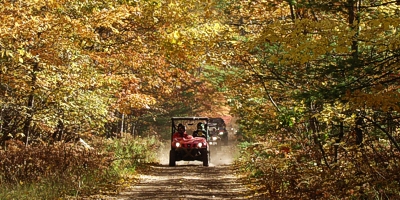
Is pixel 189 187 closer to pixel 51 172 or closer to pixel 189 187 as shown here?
pixel 189 187

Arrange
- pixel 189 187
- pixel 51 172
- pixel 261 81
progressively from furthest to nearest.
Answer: pixel 189 187 < pixel 51 172 < pixel 261 81

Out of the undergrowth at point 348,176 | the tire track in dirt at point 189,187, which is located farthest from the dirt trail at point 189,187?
the undergrowth at point 348,176

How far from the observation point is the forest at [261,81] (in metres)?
7.76

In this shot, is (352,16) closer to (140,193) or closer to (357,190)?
(357,190)

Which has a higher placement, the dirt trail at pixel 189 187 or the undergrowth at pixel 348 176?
the undergrowth at pixel 348 176

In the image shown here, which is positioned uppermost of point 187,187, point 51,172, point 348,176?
point 348,176

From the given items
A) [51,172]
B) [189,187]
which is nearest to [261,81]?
[189,187]

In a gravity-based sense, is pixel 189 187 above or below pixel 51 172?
below

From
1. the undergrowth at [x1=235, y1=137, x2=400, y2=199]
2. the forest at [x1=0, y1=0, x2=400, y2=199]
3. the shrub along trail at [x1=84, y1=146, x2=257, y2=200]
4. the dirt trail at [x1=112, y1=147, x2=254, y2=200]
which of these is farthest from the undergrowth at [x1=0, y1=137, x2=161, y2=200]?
the undergrowth at [x1=235, y1=137, x2=400, y2=199]

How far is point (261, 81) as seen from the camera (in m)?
11.5

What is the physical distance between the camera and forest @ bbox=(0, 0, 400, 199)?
776 cm

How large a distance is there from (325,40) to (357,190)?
237 centimetres

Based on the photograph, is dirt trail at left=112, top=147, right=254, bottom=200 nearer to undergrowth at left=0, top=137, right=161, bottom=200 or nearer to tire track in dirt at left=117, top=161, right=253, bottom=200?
tire track in dirt at left=117, top=161, right=253, bottom=200

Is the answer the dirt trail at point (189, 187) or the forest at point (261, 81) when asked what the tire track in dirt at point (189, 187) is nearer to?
the dirt trail at point (189, 187)
